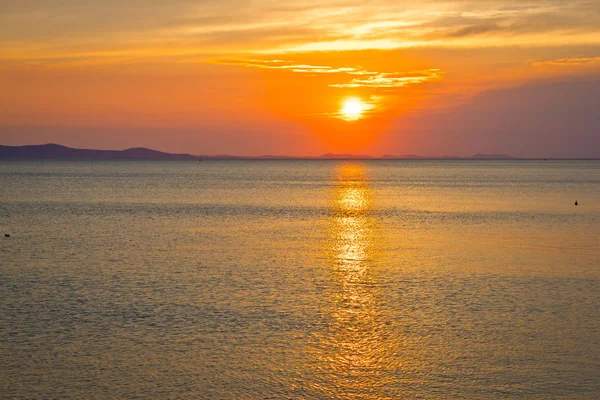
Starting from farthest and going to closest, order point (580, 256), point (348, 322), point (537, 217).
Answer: point (537, 217) < point (580, 256) < point (348, 322)

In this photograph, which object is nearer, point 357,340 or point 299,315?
point 357,340

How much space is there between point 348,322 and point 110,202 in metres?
60.5

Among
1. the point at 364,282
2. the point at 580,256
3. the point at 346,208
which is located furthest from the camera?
the point at 346,208

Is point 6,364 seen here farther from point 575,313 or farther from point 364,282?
point 575,313

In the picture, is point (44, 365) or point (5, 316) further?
point (5, 316)

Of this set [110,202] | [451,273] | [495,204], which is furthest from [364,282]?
[110,202]

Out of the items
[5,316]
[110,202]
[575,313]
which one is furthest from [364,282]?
[110,202]

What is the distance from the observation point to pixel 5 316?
20.6 meters

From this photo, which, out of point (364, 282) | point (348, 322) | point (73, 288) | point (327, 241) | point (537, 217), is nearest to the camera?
point (348, 322)

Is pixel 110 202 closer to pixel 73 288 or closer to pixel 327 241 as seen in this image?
A: pixel 327 241

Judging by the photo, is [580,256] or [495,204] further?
[495,204]

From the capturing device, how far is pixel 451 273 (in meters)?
28.6

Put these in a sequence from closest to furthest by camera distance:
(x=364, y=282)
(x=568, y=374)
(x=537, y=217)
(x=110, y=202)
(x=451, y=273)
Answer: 1. (x=568, y=374)
2. (x=364, y=282)
3. (x=451, y=273)
4. (x=537, y=217)
5. (x=110, y=202)

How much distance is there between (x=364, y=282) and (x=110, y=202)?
55.2 m
